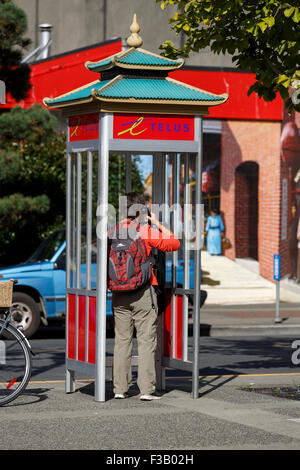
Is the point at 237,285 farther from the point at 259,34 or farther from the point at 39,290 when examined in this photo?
the point at 259,34

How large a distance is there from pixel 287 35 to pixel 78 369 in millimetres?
3870

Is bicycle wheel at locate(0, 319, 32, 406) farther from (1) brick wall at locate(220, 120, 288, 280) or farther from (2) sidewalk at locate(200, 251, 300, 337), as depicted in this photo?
(1) brick wall at locate(220, 120, 288, 280)

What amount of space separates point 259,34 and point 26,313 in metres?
7.14

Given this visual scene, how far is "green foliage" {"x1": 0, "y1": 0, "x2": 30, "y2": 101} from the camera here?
17.8 metres

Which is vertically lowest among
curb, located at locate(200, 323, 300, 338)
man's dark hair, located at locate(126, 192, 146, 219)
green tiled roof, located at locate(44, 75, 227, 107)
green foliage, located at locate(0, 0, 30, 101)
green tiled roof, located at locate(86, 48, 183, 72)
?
curb, located at locate(200, 323, 300, 338)

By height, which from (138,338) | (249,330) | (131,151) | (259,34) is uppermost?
(259,34)

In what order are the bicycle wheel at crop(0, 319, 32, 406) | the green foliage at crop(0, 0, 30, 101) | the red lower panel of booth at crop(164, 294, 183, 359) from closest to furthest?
the bicycle wheel at crop(0, 319, 32, 406) < the red lower panel of booth at crop(164, 294, 183, 359) < the green foliage at crop(0, 0, 30, 101)

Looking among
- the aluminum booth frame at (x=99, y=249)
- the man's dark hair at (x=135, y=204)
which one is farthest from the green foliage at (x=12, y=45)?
the man's dark hair at (x=135, y=204)

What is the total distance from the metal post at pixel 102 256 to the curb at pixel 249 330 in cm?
762

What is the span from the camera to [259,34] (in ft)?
30.9

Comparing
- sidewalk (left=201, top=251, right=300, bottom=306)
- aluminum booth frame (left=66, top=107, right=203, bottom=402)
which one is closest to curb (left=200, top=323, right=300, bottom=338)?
sidewalk (left=201, top=251, right=300, bottom=306)

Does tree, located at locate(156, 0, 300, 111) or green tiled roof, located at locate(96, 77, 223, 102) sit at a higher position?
tree, located at locate(156, 0, 300, 111)

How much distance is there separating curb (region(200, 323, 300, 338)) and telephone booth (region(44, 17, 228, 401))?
271 inches

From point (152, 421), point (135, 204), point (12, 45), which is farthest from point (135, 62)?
point (12, 45)
